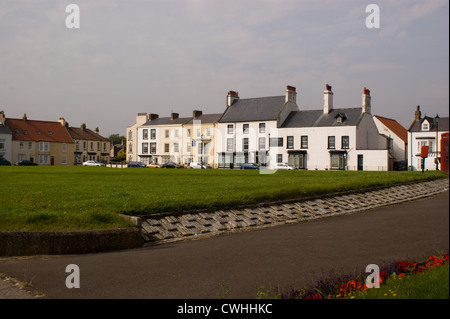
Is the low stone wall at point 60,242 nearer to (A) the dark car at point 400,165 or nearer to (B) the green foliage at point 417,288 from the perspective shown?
(B) the green foliage at point 417,288

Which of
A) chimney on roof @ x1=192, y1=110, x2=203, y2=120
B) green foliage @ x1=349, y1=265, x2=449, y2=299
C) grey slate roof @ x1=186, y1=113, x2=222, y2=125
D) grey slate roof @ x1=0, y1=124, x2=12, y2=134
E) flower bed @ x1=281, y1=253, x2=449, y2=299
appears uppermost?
chimney on roof @ x1=192, y1=110, x2=203, y2=120

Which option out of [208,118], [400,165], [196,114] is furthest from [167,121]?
[400,165]

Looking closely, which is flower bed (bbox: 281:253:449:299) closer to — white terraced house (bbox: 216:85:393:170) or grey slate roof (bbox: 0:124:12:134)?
white terraced house (bbox: 216:85:393:170)

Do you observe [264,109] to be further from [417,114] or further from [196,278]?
[196,278]

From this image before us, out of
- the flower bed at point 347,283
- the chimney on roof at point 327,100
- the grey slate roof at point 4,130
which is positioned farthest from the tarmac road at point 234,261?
the grey slate roof at point 4,130

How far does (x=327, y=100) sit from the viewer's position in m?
71.2

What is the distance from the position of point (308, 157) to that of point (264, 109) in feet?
40.4

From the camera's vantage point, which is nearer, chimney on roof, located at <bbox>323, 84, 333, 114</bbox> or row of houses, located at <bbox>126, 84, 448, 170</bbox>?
row of houses, located at <bbox>126, 84, 448, 170</bbox>

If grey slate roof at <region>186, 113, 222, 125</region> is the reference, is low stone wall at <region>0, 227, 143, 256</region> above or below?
below

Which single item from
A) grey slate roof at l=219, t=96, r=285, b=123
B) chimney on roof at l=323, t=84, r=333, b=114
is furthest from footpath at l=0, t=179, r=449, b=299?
grey slate roof at l=219, t=96, r=285, b=123

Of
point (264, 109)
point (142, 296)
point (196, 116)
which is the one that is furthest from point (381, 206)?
point (196, 116)

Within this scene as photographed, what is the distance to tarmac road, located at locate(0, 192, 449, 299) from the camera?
7.85 metres

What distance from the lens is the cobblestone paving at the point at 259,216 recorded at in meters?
13.5
